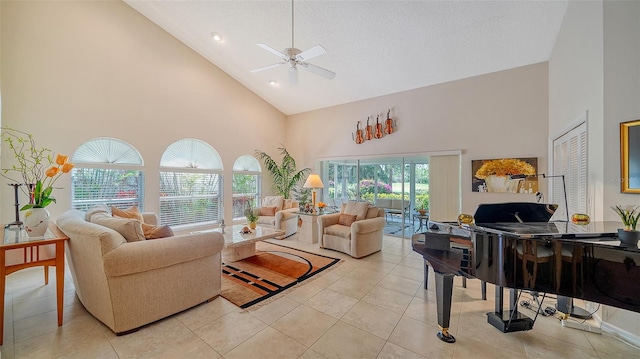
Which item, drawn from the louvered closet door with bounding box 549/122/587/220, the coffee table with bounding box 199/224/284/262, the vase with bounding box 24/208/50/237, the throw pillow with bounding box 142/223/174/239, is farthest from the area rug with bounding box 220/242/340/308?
the louvered closet door with bounding box 549/122/587/220

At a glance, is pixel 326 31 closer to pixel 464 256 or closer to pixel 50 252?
pixel 464 256

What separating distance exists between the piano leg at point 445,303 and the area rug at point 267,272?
1.74 m

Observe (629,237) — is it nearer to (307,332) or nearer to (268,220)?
(307,332)

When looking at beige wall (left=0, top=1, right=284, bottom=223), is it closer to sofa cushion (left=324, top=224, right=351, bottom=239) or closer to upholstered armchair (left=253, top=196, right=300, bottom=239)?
upholstered armchair (left=253, top=196, right=300, bottom=239)

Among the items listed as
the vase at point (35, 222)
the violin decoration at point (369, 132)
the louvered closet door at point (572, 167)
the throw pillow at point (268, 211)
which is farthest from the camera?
the throw pillow at point (268, 211)

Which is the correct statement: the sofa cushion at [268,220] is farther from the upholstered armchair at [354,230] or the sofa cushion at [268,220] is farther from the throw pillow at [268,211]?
the upholstered armchair at [354,230]

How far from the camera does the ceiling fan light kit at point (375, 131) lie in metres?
5.68

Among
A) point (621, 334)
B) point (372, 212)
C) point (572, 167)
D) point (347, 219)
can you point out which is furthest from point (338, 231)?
point (572, 167)

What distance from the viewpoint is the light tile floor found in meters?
1.91

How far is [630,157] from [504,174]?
244cm

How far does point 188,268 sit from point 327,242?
102 inches

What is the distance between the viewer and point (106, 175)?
458 centimetres

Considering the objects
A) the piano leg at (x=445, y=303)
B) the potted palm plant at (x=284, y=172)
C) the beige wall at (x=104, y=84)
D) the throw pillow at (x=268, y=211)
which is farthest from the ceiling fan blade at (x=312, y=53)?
the potted palm plant at (x=284, y=172)

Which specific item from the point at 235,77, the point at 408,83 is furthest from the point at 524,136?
the point at 235,77
